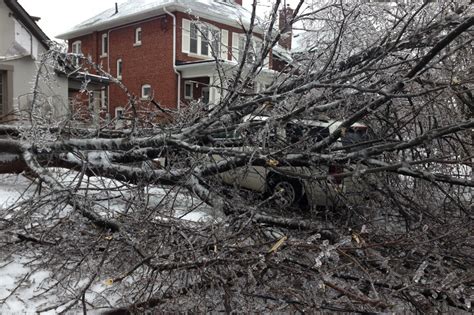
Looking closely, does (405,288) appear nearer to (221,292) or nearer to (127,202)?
(221,292)

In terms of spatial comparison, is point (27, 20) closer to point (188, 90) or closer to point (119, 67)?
point (188, 90)

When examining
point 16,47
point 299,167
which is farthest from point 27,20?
point 299,167

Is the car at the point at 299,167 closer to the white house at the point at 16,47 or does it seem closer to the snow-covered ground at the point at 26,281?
the snow-covered ground at the point at 26,281

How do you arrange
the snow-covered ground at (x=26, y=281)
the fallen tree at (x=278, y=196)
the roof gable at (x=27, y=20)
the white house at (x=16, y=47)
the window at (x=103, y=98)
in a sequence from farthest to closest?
the roof gable at (x=27, y=20)
the white house at (x=16, y=47)
the window at (x=103, y=98)
the snow-covered ground at (x=26, y=281)
the fallen tree at (x=278, y=196)

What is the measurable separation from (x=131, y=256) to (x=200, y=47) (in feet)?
64.9

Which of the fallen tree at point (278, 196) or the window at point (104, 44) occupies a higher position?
the window at point (104, 44)

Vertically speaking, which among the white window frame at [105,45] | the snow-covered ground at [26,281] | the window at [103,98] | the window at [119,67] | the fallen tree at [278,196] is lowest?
the snow-covered ground at [26,281]

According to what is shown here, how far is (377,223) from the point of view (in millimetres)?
4070

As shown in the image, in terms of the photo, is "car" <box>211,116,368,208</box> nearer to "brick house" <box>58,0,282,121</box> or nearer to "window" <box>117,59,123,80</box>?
"brick house" <box>58,0,282,121</box>

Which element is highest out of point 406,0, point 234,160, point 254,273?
point 406,0

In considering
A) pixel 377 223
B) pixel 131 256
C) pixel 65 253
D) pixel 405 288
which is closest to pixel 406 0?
pixel 377 223

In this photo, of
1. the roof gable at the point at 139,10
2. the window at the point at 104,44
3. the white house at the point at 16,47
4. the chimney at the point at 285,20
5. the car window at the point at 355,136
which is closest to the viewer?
the chimney at the point at 285,20

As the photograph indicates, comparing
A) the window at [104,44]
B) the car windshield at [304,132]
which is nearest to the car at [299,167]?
the car windshield at [304,132]

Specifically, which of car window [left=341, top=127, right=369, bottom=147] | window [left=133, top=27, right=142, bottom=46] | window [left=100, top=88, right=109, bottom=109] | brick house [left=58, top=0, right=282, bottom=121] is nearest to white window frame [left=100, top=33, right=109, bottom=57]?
brick house [left=58, top=0, right=282, bottom=121]
